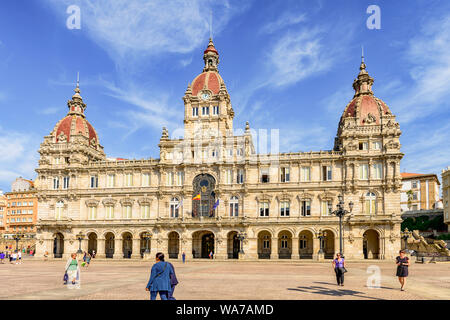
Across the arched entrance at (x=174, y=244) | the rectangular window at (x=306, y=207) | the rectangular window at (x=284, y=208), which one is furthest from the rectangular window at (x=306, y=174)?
the arched entrance at (x=174, y=244)

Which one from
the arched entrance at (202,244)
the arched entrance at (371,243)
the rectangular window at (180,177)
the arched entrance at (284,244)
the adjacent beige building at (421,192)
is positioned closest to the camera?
the arched entrance at (371,243)

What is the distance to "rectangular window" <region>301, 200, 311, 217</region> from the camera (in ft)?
208

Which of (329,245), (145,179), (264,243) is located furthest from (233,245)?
(145,179)

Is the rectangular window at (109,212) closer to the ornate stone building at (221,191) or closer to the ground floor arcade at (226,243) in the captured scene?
the ornate stone building at (221,191)

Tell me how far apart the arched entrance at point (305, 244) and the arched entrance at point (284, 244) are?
1532mm

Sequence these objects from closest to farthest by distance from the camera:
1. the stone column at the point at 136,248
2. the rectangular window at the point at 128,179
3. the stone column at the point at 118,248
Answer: the stone column at the point at 136,248 < the stone column at the point at 118,248 < the rectangular window at the point at 128,179

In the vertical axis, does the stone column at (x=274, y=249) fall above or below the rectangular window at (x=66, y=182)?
below

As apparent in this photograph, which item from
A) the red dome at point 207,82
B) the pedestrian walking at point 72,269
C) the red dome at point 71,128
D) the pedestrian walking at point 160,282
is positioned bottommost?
the pedestrian walking at point 72,269

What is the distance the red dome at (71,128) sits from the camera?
74625 millimetres

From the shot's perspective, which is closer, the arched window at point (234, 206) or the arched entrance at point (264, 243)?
the arched window at point (234, 206)

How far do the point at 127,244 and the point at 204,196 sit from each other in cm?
Answer: 1603

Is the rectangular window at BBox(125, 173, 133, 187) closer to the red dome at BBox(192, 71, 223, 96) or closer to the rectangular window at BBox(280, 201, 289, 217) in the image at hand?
the red dome at BBox(192, 71, 223, 96)

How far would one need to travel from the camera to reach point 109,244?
71375mm

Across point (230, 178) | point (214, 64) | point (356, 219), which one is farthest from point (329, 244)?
point (214, 64)
